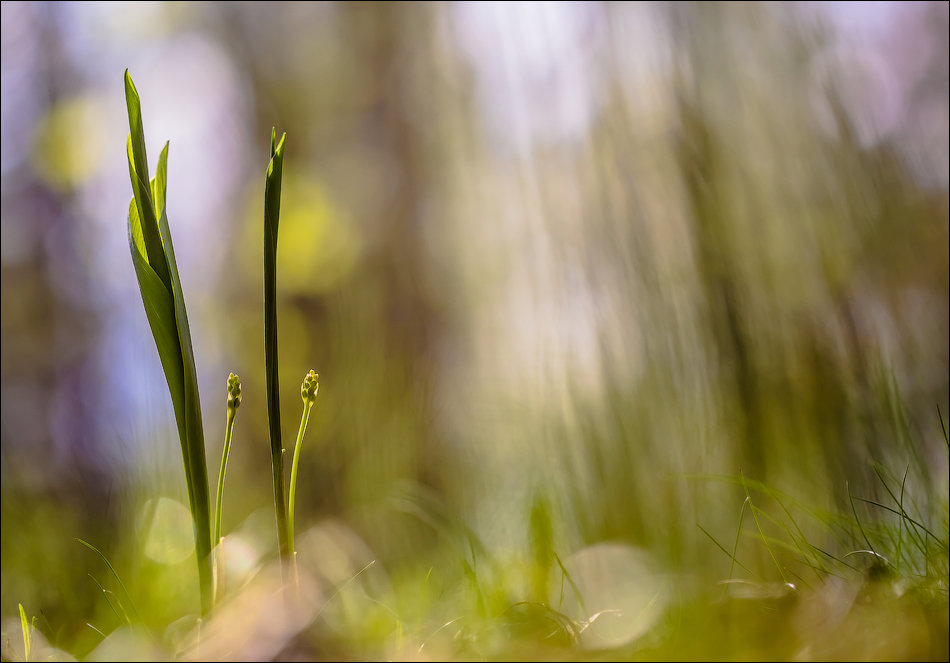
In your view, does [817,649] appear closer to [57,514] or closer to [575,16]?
[575,16]

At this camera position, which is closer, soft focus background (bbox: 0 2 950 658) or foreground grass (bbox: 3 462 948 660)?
foreground grass (bbox: 3 462 948 660)

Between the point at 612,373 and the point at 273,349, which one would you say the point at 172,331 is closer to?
the point at 273,349

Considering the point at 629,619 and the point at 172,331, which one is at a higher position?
the point at 172,331

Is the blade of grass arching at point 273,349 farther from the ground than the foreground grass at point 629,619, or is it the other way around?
the blade of grass arching at point 273,349

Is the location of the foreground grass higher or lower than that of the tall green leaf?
lower

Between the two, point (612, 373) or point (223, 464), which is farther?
point (612, 373)

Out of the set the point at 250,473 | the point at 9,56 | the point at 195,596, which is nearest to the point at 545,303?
the point at 195,596

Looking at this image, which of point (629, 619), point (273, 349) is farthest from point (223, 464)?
point (629, 619)

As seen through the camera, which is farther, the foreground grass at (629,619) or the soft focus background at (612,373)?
the soft focus background at (612,373)
